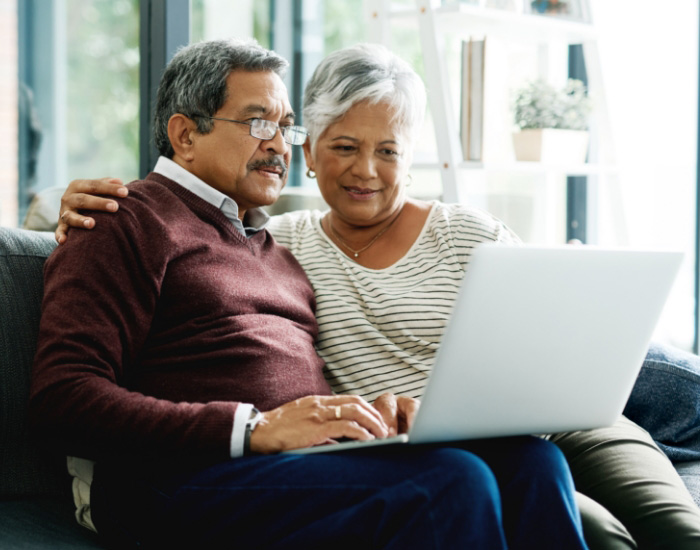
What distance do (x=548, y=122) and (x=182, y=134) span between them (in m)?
1.46

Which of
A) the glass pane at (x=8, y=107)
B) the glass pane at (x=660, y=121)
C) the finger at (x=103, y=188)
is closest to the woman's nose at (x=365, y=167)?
the finger at (x=103, y=188)

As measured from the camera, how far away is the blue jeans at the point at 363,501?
3.74 ft

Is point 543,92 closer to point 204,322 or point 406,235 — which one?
point 406,235

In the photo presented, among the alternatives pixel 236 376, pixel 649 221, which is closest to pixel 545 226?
pixel 649 221

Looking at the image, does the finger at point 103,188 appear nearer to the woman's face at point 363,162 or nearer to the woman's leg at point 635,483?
the woman's face at point 363,162

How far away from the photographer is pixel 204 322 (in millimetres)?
1459

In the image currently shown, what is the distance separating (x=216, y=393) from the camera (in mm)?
1427

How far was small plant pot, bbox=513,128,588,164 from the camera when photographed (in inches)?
107

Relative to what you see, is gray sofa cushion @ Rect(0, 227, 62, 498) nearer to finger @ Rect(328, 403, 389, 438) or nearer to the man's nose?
the man's nose

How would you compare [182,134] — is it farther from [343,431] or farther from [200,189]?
[343,431]

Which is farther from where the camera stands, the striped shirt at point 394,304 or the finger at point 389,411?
the striped shirt at point 394,304

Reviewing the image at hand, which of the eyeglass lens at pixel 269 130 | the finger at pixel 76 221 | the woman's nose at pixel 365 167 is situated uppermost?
A: the eyeglass lens at pixel 269 130

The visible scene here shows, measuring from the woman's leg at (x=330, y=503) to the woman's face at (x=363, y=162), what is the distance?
0.74 metres

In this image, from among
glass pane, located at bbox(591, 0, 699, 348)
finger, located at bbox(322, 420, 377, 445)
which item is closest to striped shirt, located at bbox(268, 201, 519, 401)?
finger, located at bbox(322, 420, 377, 445)
